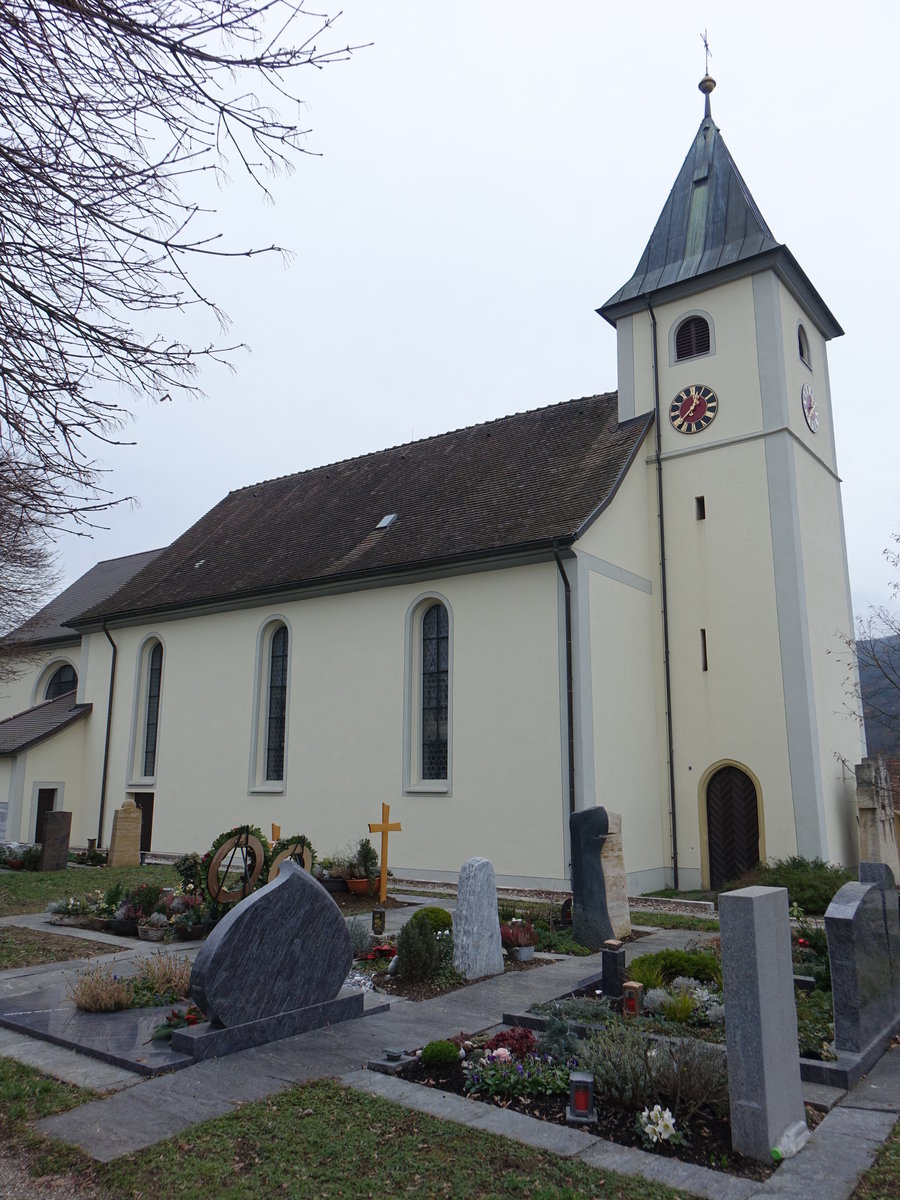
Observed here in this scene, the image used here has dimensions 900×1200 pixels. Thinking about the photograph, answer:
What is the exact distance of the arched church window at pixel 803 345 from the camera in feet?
63.0

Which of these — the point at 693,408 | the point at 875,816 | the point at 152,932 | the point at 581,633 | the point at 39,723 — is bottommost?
the point at 152,932

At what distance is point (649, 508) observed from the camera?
1867 cm

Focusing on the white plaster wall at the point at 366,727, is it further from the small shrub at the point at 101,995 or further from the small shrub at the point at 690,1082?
the small shrub at the point at 690,1082

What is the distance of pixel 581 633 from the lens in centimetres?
1520

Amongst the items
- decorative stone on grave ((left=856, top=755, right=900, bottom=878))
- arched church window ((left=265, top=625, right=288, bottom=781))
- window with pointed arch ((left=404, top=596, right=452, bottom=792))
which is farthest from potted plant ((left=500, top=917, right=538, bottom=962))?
arched church window ((left=265, top=625, right=288, bottom=781))

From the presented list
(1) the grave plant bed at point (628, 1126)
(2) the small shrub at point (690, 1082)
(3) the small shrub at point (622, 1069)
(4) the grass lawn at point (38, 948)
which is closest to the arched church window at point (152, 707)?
(4) the grass lawn at point (38, 948)

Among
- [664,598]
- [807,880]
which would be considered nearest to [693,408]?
[664,598]

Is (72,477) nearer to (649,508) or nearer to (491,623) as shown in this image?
(491,623)

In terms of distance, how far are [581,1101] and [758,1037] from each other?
3.73ft

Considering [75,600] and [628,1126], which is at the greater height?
[75,600]

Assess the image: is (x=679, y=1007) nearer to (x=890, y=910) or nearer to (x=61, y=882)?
(x=890, y=910)

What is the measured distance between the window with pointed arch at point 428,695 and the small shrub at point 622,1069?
10.9 m

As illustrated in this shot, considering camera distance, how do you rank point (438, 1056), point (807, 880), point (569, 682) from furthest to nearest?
1. point (569, 682)
2. point (807, 880)
3. point (438, 1056)

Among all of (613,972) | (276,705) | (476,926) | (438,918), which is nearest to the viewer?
(613,972)
